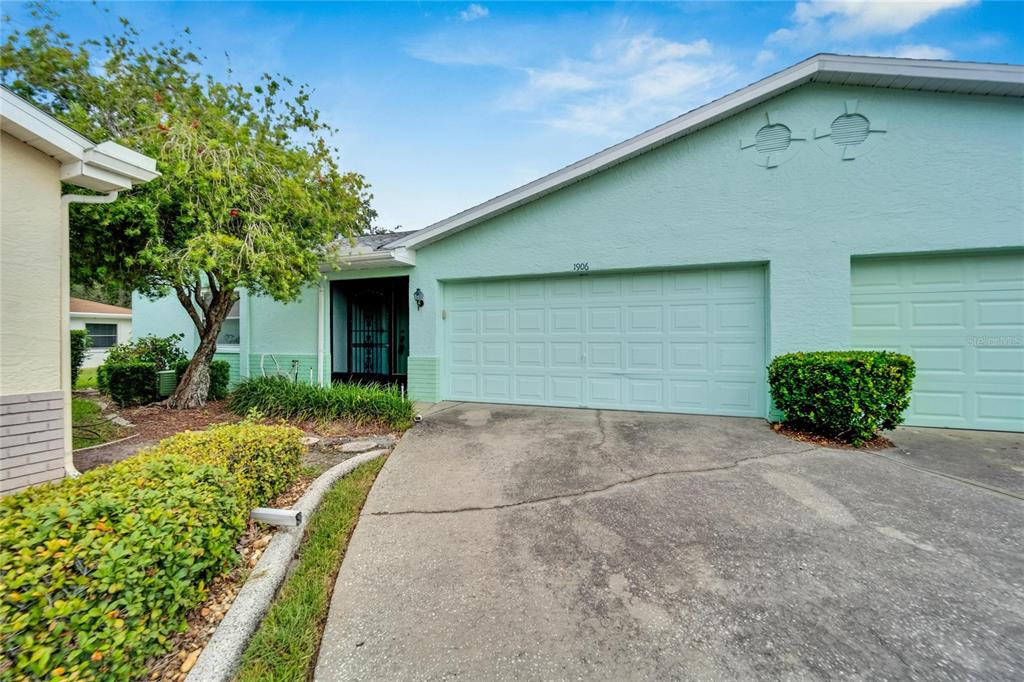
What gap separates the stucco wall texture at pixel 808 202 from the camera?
5504mm

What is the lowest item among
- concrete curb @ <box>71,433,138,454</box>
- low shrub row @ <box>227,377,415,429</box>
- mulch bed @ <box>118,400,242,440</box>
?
concrete curb @ <box>71,433,138,454</box>

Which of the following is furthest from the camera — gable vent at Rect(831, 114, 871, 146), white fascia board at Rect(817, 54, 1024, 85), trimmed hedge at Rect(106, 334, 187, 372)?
trimmed hedge at Rect(106, 334, 187, 372)

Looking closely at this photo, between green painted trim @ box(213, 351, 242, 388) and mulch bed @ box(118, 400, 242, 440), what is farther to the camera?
green painted trim @ box(213, 351, 242, 388)

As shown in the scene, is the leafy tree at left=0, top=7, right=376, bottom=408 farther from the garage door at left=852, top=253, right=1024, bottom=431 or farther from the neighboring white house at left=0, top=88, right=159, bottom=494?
the garage door at left=852, top=253, right=1024, bottom=431

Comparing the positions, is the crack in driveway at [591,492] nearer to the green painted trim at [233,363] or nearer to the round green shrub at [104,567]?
the round green shrub at [104,567]

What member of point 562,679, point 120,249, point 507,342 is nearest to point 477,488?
point 562,679

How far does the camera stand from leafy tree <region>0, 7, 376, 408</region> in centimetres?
541

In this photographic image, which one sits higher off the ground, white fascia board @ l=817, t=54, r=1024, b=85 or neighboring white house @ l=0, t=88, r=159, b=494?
white fascia board @ l=817, t=54, r=1024, b=85

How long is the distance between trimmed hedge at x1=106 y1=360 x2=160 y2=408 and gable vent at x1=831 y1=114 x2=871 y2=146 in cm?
1363

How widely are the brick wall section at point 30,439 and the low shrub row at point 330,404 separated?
287 cm

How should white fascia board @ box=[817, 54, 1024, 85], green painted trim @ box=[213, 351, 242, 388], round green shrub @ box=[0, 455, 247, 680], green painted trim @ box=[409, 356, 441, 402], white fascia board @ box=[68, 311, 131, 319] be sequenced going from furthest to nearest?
white fascia board @ box=[68, 311, 131, 319] < green painted trim @ box=[213, 351, 242, 388] < green painted trim @ box=[409, 356, 441, 402] < white fascia board @ box=[817, 54, 1024, 85] < round green shrub @ box=[0, 455, 247, 680]

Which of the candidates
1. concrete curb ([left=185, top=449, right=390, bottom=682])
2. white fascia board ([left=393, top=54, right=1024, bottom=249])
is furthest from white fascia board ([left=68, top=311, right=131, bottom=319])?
concrete curb ([left=185, top=449, right=390, bottom=682])

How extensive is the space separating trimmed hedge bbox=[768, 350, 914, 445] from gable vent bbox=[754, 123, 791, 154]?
334 cm

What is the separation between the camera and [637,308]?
7.00m
